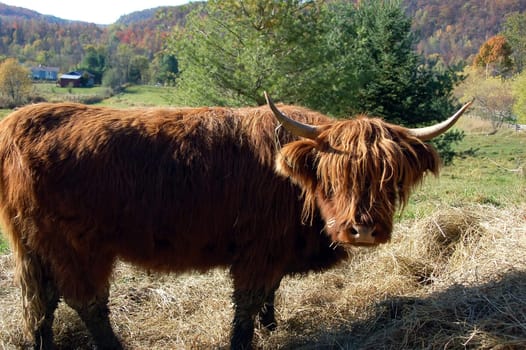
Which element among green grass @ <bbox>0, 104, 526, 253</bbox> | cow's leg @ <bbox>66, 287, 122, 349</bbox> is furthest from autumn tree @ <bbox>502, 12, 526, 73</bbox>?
cow's leg @ <bbox>66, 287, 122, 349</bbox>

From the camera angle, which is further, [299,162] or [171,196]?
[171,196]

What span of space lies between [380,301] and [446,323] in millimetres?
715

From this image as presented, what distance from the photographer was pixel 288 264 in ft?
11.1

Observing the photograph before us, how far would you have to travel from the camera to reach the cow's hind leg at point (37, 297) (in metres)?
3.40

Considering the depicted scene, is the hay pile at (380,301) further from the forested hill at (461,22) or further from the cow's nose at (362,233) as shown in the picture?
the forested hill at (461,22)

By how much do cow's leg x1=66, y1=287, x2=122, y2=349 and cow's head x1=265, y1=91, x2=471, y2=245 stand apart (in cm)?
164

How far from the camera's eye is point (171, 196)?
10.6ft

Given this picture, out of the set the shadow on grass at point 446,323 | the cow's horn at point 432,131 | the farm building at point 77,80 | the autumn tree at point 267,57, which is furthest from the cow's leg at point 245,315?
the farm building at point 77,80

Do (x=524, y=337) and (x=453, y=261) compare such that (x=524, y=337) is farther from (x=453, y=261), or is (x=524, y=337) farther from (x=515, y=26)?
(x=515, y=26)

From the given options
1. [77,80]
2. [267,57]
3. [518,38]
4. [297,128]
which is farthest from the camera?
[518,38]

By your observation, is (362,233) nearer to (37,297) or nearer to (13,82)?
(37,297)

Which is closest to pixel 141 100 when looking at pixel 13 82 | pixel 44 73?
pixel 13 82

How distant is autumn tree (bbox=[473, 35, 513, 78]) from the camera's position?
65375 millimetres

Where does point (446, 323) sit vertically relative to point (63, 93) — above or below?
above
